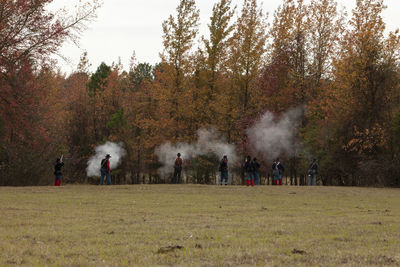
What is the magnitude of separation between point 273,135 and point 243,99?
5.25 meters

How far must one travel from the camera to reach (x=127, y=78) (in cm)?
6200

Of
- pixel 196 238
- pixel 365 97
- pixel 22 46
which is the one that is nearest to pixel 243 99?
pixel 365 97

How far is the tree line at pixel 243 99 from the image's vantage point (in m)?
39.8

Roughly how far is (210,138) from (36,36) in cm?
2524

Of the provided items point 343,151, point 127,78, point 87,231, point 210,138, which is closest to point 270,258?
point 87,231

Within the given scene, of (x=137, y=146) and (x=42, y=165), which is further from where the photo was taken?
(x=137, y=146)

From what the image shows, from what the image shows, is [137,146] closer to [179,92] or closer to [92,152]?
[92,152]

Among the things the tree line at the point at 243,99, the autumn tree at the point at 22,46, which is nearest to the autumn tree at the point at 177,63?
the tree line at the point at 243,99

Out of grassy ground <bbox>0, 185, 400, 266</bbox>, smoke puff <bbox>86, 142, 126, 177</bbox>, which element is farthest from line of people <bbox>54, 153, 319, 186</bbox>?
grassy ground <bbox>0, 185, 400, 266</bbox>

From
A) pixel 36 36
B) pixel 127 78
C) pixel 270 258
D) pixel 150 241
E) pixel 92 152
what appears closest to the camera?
pixel 270 258

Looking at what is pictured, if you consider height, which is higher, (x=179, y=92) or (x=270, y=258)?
(x=179, y=92)

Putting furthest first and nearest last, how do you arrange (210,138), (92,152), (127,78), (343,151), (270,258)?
(127,78) < (92,152) < (210,138) < (343,151) < (270,258)

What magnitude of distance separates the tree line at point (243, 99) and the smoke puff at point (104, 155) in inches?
27.3

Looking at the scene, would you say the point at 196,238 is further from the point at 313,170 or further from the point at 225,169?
the point at 313,170
